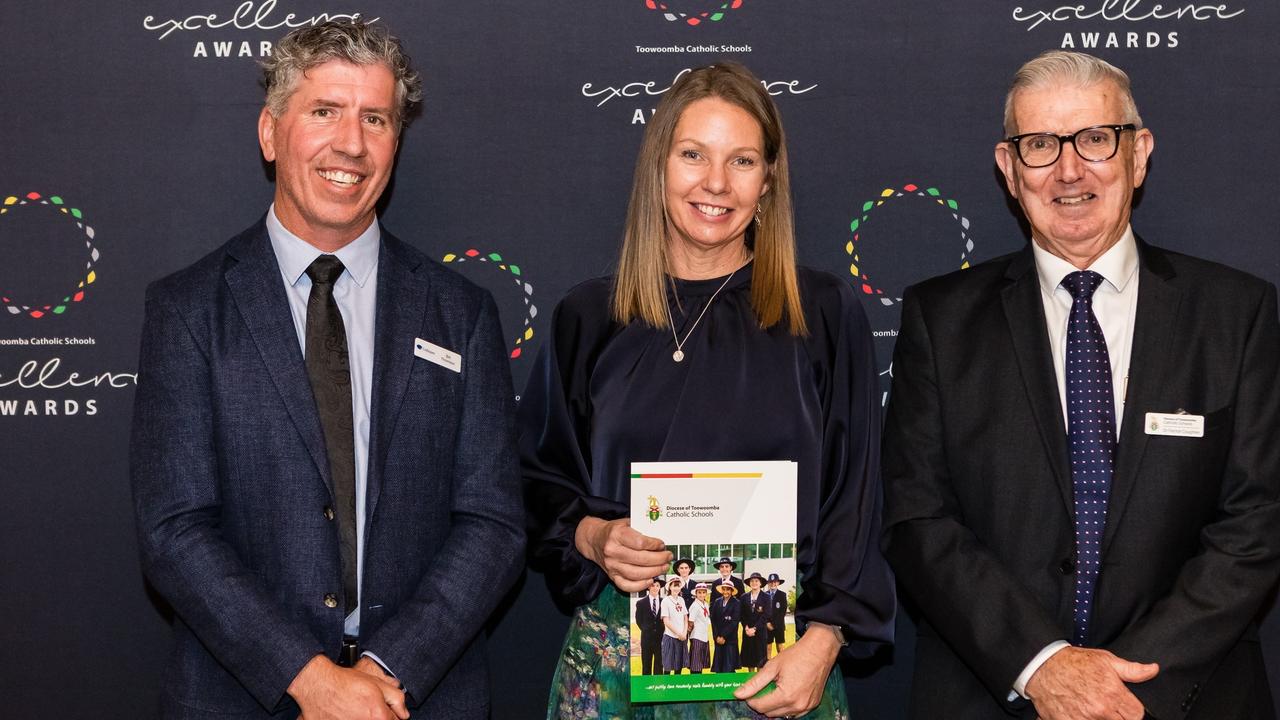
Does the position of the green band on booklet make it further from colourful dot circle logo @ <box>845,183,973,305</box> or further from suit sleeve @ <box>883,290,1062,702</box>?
colourful dot circle logo @ <box>845,183,973,305</box>

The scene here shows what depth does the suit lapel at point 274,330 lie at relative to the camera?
2523 mm

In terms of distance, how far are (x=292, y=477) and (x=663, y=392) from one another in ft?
A: 2.95

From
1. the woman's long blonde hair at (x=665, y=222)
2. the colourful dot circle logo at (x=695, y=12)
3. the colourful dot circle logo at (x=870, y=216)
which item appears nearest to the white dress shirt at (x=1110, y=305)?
the woman's long blonde hair at (x=665, y=222)

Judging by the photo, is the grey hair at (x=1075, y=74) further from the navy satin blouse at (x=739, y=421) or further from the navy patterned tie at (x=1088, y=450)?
the navy satin blouse at (x=739, y=421)

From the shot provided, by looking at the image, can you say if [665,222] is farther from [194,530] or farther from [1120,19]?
[1120,19]

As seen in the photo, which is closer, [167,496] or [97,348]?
[167,496]

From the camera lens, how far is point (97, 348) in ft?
11.6

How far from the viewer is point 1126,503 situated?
103 inches

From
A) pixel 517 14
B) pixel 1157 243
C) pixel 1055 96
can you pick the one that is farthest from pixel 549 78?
pixel 1157 243

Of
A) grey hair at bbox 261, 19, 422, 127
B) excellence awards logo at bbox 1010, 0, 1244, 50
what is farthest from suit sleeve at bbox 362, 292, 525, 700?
excellence awards logo at bbox 1010, 0, 1244, 50

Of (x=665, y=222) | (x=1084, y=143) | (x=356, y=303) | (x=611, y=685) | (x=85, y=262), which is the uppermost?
(x=1084, y=143)

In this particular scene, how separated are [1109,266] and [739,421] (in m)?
1.00

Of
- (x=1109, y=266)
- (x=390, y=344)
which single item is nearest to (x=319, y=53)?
(x=390, y=344)

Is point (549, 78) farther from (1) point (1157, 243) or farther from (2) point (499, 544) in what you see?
(1) point (1157, 243)
